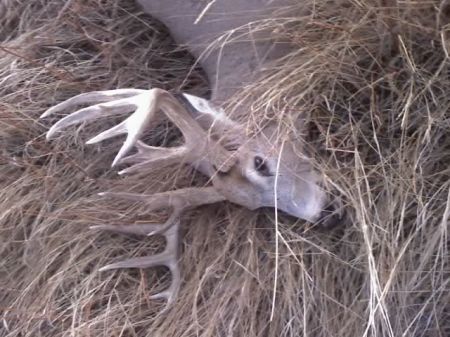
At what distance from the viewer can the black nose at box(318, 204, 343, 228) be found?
1.43 meters

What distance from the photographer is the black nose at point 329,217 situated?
143 cm

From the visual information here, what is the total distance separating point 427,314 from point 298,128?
350mm

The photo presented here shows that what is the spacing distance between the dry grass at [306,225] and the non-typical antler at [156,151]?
0.11 ft

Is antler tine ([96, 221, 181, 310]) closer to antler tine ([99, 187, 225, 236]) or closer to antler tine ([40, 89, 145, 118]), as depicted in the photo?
antler tine ([99, 187, 225, 236])

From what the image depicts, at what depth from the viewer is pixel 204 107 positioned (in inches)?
58.4

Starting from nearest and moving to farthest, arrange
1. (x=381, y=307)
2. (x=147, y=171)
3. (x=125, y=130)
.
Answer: (x=381, y=307)
(x=125, y=130)
(x=147, y=171)

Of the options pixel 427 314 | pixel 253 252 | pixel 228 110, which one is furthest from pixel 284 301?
pixel 228 110

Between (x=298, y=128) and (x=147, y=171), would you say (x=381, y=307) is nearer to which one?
(x=298, y=128)

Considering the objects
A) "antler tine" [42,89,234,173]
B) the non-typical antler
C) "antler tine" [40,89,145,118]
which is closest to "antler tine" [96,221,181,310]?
the non-typical antler

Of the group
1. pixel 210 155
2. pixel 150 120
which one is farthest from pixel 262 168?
pixel 150 120

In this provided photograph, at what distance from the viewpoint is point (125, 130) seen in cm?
142

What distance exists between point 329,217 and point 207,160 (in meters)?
0.21

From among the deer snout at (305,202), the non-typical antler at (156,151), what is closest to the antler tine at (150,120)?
the non-typical antler at (156,151)

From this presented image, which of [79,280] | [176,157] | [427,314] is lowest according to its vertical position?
[427,314]
